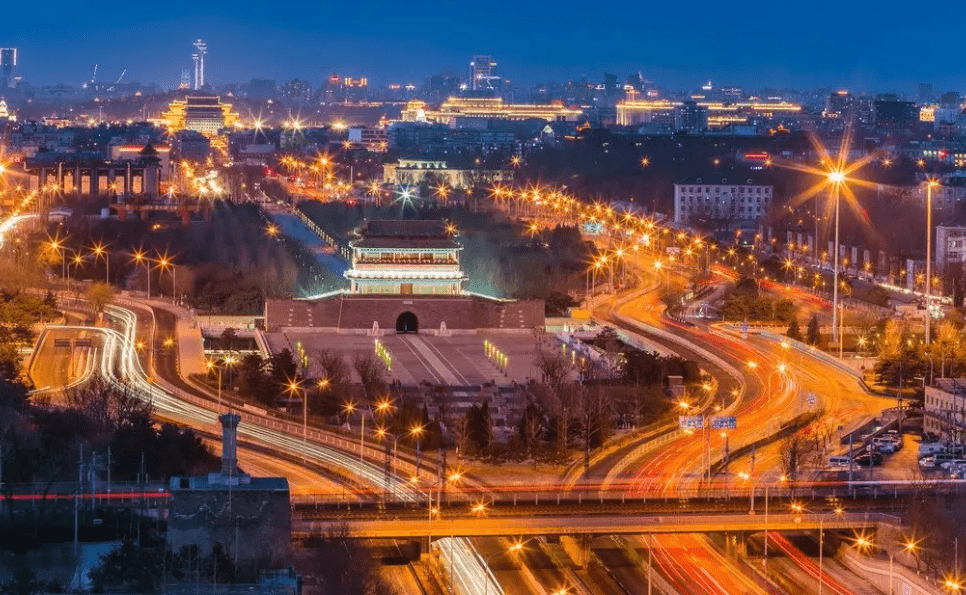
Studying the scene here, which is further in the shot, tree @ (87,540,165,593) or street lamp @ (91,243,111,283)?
street lamp @ (91,243,111,283)

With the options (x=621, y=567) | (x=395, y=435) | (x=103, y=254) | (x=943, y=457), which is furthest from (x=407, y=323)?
(x=621, y=567)

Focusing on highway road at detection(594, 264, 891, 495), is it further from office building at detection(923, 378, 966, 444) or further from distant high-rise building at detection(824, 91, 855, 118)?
distant high-rise building at detection(824, 91, 855, 118)

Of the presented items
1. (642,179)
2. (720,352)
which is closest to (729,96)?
(642,179)

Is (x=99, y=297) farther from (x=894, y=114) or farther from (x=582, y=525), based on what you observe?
(x=894, y=114)

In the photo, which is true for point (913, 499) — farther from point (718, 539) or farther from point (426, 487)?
point (426, 487)

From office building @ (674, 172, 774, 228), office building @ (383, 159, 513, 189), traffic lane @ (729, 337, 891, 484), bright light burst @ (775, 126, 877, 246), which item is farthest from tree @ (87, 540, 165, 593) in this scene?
office building @ (383, 159, 513, 189)

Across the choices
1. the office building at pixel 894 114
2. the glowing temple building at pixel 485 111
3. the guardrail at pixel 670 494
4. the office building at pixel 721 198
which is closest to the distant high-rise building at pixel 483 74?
the glowing temple building at pixel 485 111
